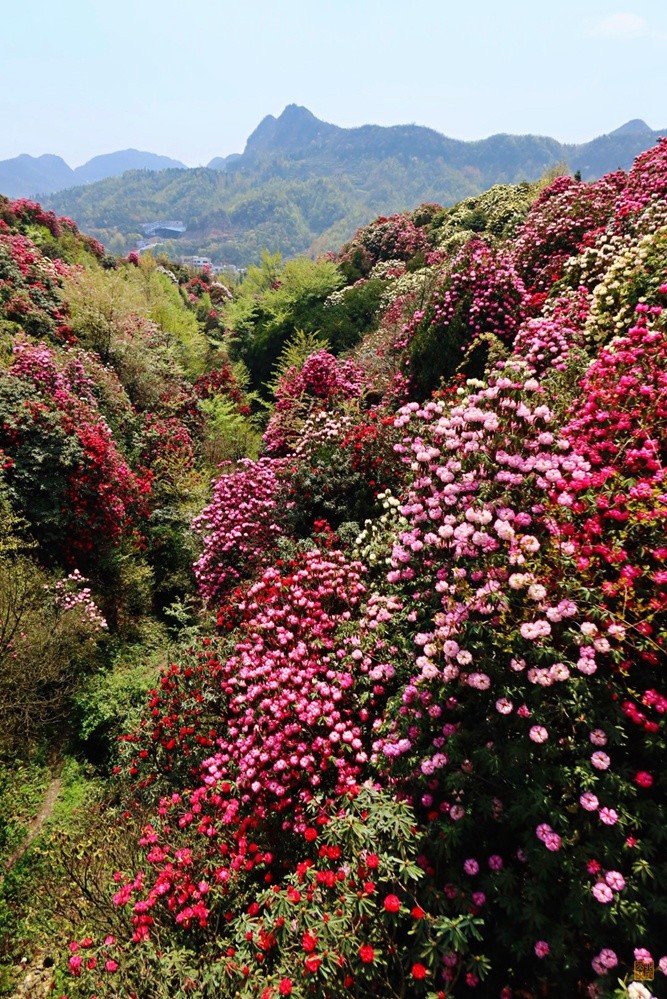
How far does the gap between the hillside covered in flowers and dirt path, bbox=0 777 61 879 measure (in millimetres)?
179

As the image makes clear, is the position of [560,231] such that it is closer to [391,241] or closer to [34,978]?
[34,978]

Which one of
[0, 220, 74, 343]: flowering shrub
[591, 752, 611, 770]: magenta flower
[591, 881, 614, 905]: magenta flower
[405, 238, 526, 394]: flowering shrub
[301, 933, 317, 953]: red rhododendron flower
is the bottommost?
[301, 933, 317, 953]: red rhododendron flower

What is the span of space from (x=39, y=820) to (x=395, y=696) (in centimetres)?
634

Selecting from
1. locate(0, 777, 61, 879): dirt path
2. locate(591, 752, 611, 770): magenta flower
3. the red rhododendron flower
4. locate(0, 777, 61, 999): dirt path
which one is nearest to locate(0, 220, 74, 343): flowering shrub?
locate(0, 777, 61, 879): dirt path

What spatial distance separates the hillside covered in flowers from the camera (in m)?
3.33

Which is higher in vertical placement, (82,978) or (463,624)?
(463,624)

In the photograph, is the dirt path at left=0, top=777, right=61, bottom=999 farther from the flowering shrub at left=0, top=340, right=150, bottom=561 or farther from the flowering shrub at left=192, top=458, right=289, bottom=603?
the flowering shrub at left=0, top=340, right=150, bottom=561

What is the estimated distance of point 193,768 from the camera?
6.20 m

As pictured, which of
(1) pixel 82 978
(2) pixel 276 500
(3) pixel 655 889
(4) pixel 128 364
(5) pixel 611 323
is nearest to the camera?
(3) pixel 655 889

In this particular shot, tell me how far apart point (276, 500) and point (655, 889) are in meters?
8.55

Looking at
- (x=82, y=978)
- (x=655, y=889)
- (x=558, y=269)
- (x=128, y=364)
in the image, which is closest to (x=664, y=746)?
(x=655, y=889)

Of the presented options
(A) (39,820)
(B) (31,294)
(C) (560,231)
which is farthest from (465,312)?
(B) (31,294)

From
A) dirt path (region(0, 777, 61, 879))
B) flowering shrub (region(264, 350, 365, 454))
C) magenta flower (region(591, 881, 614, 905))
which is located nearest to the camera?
magenta flower (region(591, 881, 614, 905))

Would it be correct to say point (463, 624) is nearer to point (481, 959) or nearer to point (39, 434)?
point (481, 959)
